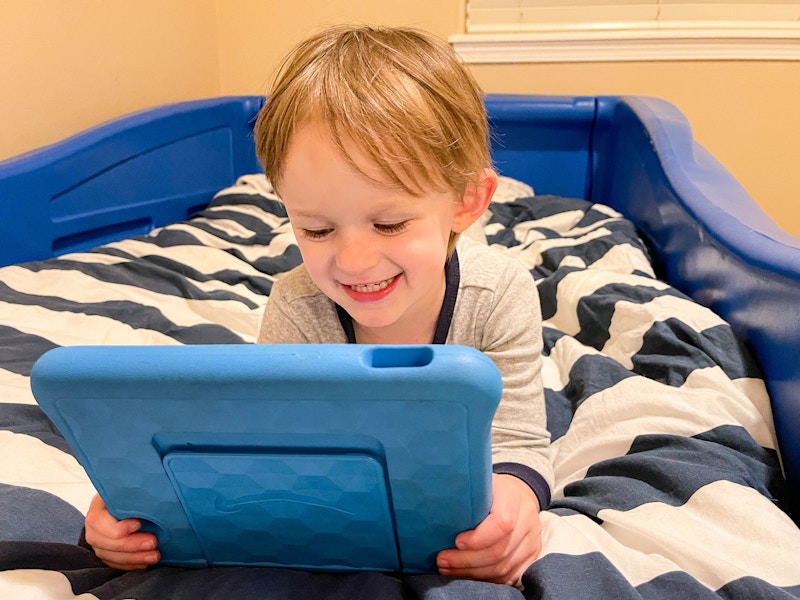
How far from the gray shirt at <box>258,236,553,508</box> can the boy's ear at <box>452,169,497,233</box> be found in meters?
0.07

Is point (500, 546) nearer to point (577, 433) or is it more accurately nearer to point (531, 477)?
point (531, 477)

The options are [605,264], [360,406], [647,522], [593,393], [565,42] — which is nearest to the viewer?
[360,406]

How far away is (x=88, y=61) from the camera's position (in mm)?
1350

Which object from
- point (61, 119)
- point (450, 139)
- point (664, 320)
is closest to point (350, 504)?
point (450, 139)

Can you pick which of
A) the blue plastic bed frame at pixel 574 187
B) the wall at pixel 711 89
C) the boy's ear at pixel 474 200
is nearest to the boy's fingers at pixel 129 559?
the boy's ear at pixel 474 200

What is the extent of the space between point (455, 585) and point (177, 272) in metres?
0.79

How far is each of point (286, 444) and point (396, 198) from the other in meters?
0.19

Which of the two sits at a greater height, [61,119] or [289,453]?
[61,119]

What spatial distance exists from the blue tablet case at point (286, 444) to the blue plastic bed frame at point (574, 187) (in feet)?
1.20

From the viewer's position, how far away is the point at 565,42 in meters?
1.64

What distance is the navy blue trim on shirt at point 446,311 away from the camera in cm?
64

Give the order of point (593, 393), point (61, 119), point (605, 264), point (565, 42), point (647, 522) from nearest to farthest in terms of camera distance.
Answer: point (647, 522) < point (593, 393) < point (605, 264) < point (61, 119) < point (565, 42)

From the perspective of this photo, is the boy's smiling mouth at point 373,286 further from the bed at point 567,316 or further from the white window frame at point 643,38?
the white window frame at point 643,38

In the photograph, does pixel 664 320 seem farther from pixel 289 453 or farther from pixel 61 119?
pixel 61 119
